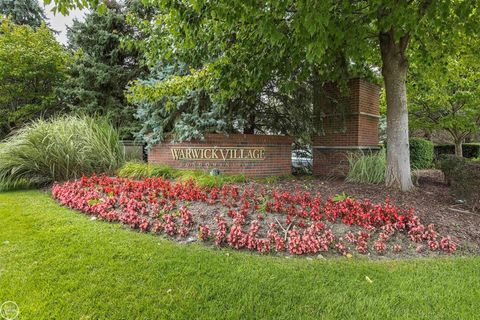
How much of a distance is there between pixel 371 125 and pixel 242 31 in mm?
5057

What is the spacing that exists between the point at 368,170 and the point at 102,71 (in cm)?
968

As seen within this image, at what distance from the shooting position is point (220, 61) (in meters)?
5.64

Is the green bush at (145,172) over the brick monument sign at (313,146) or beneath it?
beneath

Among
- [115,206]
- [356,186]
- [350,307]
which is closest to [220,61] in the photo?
[115,206]

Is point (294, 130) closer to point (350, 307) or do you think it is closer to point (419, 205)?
point (419, 205)

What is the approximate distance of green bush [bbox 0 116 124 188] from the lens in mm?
6473

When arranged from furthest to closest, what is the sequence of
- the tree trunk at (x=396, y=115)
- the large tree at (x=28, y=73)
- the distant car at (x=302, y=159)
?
the large tree at (x=28, y=73)
the distant car at (x=302, y=159)
the tree trunk at (x=396, y=115)

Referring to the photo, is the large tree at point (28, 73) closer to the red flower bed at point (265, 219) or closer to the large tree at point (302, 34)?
the large tree at point (302, 34)

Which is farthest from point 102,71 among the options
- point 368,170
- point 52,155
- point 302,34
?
point 368,170

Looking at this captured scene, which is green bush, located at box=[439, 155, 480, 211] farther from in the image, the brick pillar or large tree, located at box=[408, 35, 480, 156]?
large tree, located at box=[408, 35, 480, 156]

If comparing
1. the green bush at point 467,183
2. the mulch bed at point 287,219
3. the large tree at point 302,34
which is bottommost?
the mulch bed at point 287,219

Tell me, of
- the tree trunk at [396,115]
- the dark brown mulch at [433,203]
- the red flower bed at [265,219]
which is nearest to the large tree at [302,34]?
the tree trunk at [396,115]

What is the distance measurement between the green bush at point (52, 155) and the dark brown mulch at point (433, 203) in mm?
4623

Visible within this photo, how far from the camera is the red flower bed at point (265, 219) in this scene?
3332 mm
